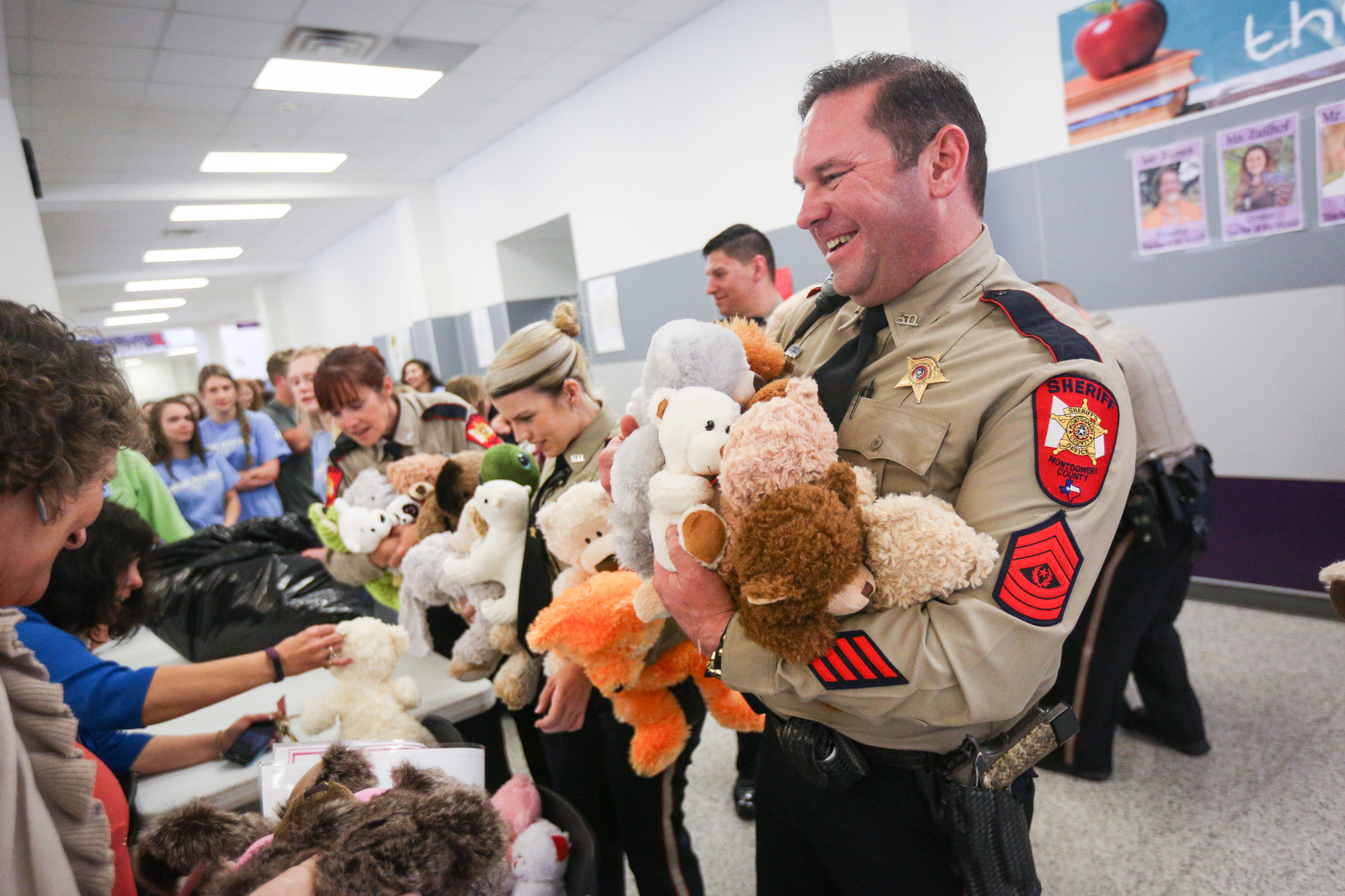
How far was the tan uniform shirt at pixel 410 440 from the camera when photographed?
2488 mm

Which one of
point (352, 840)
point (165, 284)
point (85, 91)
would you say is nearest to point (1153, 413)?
point (352, 840)

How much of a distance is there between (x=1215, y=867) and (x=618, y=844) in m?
1.55

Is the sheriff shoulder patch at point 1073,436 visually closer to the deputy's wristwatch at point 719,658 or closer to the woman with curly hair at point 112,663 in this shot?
the deputy's wristwatch at point 719,658

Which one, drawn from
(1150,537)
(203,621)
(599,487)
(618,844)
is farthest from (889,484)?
(203,621)

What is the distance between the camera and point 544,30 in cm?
493

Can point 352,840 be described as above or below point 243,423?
below

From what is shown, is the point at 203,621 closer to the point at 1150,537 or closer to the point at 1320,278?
the point at 1150,537

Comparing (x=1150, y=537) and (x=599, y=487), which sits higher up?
(x=599, y=487)

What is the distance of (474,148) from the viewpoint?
750cm

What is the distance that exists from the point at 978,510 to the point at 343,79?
586 centimetres

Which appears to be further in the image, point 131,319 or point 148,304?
point 131,319

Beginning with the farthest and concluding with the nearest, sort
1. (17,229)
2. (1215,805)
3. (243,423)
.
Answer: (243,423) < (17,229) < (1215,805)

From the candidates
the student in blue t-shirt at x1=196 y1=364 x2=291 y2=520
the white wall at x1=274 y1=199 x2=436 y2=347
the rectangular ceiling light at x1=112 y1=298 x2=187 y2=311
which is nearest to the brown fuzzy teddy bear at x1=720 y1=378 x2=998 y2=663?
the student in blue t-shirt at x1=196 y1=364 x2=291 y2=520

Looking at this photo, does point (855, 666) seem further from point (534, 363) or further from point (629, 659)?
point (534, 363)
